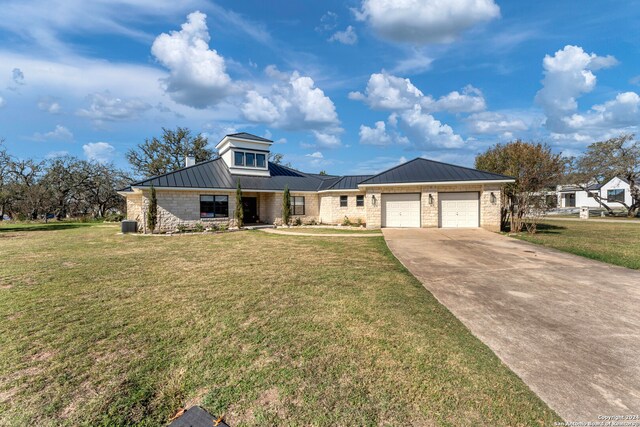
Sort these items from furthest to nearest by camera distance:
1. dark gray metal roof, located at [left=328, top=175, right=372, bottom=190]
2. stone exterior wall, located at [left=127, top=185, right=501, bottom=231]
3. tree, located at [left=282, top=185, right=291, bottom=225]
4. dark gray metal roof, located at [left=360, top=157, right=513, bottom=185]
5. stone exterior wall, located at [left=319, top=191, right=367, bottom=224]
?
dark gray metal roof, located at [left=328, top=175, right=372, bottom=190] → stone exterior wall, located at [left=319, top=191, right=367, bottom=224] → tree, located at [left=282, top=185, right=291, bottom=225] → dark gray metal roof, located at [left=360, top=157, right=513, bottom=185] → stone exterior wall, located at [left=127, top=185, right=501, bottom=231]

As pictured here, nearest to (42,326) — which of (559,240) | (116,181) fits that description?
(559,240)

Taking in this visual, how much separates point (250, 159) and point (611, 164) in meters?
38.1

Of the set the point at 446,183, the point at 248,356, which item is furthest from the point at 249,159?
the point at 248,356

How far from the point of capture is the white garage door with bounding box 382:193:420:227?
713 inches

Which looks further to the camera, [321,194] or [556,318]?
[321,194]

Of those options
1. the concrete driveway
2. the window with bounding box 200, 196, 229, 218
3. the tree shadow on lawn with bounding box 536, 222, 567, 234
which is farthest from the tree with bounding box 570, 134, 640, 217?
the window with bounding box 200, 196, 229, 218

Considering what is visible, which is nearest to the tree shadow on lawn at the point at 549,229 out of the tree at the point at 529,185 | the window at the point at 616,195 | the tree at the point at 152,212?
the tree at the point at 529,185

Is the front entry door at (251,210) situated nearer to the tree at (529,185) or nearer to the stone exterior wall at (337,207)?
the stone exterior wall at (337,207)

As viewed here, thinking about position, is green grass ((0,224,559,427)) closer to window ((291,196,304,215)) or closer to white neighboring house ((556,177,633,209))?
window ((291,196,304,215))

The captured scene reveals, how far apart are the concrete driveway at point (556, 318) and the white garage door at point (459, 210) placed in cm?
790

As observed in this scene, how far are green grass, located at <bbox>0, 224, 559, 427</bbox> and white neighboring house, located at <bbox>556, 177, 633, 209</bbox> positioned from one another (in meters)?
43.5

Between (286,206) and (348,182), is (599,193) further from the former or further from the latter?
(286,206)

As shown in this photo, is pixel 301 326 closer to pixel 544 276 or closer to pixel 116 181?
pixel 544 276

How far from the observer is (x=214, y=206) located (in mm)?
19797
